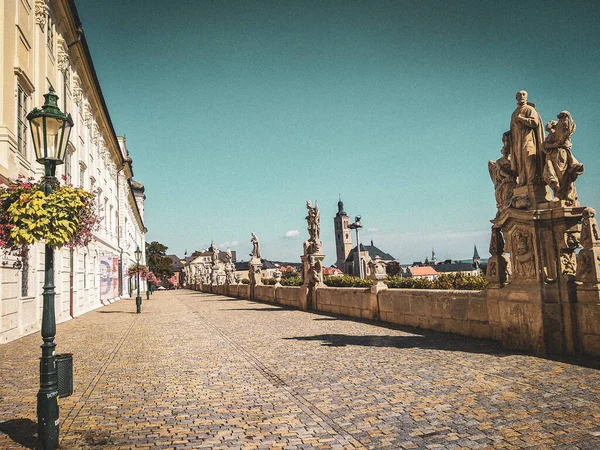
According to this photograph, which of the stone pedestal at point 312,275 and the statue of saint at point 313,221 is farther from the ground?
the statue of saint at point 313,221

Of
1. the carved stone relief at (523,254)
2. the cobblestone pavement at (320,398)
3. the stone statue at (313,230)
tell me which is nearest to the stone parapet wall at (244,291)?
the stone statue at (313,230)

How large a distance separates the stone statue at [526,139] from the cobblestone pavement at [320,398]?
301cm

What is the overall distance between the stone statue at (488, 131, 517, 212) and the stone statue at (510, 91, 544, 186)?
0.80 ft

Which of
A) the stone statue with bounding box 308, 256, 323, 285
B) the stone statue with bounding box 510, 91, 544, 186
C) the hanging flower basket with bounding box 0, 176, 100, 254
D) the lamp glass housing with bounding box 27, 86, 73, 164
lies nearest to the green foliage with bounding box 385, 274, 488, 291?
the stone statue with bounding box 308, 256, 323, 285

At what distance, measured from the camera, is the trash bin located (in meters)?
5.46

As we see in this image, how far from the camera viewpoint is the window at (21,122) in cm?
1314

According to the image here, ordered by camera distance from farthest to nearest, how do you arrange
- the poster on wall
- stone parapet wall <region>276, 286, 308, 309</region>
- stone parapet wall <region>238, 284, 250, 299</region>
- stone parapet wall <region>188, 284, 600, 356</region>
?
stone parapet wall <region>238, 284, 250, 299</region>
the poster on wall
stone parapet wall <region>276, 286, 308, 309</region>
stone parapet wall <region>188, 284, 600, 356</region>

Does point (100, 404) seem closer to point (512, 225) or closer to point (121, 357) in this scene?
point (121, 357)

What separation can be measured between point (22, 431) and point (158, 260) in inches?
3655

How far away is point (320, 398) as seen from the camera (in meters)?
5.47

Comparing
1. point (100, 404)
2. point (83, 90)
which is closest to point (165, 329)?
point (100, 404)

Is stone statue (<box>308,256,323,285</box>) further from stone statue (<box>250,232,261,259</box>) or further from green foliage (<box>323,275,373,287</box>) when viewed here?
stone statue (<box>250,232,261,259</box>)

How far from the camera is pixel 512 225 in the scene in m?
7.88

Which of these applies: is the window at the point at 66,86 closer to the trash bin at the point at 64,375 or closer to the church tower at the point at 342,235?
the trash bin at the point at 64,375
